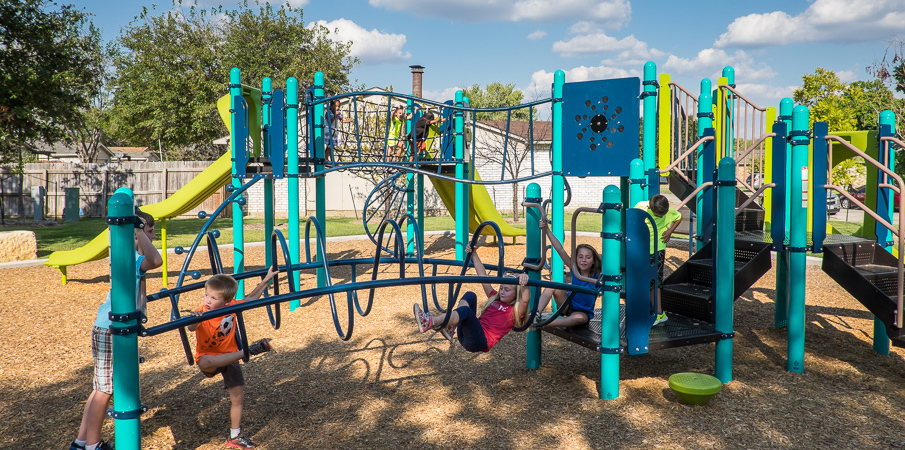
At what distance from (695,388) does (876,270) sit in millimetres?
2290

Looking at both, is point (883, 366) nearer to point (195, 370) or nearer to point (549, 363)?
point (549, 363)

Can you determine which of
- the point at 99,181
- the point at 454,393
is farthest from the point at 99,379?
the point at 99,181

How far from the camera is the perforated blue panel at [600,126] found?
5.92 metres

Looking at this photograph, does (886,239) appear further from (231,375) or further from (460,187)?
(231,375)

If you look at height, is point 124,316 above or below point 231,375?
above

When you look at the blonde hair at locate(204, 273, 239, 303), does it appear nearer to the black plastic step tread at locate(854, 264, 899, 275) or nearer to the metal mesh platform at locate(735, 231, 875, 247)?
the metal mesh platform at locate(735, 231, 875, 247)

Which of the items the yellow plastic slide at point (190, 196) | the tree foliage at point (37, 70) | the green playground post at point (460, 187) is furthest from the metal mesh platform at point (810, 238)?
the tree foliage at point (37, 70)

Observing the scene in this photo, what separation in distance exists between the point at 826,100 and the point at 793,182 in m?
14.3

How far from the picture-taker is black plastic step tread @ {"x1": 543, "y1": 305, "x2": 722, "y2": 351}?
15.0ft

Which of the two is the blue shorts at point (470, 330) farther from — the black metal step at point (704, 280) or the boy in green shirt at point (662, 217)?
the boy in green shirt at point (662, 217)

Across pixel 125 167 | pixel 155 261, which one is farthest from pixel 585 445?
pixel 125 167

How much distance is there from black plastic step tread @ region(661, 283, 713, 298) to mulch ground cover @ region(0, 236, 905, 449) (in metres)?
0.68

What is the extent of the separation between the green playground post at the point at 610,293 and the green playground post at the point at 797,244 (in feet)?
5.96

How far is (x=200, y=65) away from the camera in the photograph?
92.6 ft
